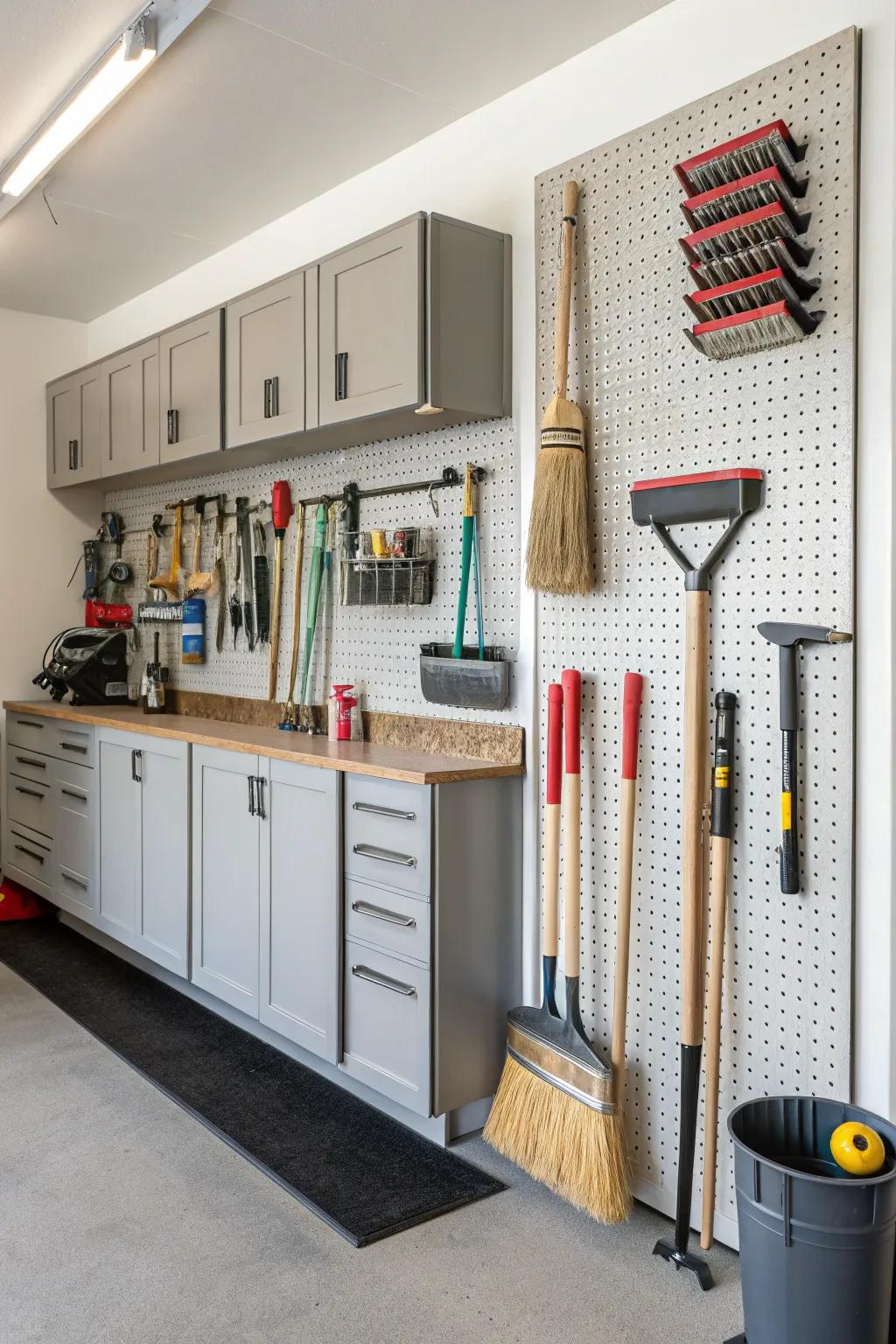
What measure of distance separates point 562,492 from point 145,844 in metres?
2.17

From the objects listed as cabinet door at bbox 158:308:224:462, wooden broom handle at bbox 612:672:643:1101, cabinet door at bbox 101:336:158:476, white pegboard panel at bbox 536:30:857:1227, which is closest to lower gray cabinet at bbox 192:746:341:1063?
white pegboard panel at bbox 536:30:857:1227

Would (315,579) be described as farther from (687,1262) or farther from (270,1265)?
(687,1262)

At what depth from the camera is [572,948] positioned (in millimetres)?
2488

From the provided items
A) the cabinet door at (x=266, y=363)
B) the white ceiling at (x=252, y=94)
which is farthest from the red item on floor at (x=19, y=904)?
the white ceiling at (x=252, y=94)

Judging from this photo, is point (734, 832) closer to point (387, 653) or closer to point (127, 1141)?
point (387, 653)

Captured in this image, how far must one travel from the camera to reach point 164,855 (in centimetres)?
364

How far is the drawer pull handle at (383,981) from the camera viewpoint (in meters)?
2.61

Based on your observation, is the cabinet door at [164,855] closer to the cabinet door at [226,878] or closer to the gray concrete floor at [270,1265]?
the cabinet door at [226,878]

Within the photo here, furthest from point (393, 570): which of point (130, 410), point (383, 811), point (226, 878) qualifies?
point (130, 410)

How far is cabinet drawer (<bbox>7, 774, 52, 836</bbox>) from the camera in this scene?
4496 mm

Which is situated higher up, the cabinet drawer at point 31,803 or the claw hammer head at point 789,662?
the claw hammer head at point 789,662

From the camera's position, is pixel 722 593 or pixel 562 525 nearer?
pixel 722 593

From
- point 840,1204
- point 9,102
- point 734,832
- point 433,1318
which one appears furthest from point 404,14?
point 433,1318

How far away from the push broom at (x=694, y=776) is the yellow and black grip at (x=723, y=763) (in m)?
0.04
